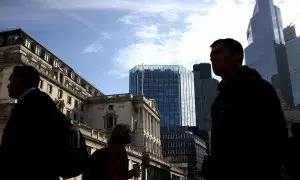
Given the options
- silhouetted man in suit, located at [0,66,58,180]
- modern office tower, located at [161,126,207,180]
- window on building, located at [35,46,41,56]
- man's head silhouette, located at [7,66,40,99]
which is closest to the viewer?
silhouetted man in suit, located at [0,66,58,180]

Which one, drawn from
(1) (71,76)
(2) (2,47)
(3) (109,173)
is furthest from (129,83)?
(3) (109,173)

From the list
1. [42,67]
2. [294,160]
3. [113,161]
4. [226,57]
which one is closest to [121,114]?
[42,67]

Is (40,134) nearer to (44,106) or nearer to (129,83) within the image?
(44,106)

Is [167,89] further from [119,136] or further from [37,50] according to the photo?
[119,136]

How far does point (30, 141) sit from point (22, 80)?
0.92 meters

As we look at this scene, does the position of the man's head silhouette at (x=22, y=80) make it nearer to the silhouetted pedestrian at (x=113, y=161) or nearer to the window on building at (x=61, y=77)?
the silhouetted pedestrian at (x=113, y=161)

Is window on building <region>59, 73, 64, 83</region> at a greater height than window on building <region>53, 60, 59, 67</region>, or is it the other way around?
window on building <region>53, 60, 59, 67</region>

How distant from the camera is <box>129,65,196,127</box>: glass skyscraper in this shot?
181 m

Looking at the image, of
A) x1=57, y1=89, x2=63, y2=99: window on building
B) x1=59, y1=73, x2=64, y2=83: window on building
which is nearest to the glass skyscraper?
x1=59, y1=73, x2=64, y2=83: window on building

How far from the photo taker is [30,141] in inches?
140

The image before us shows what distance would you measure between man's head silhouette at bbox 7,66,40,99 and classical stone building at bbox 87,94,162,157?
5819cm

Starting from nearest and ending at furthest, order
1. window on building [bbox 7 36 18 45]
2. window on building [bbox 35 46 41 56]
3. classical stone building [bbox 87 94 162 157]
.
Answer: window on building [bbox 7 36 18 45], window on building [bbox 35 46 41 56], classical stone building [bbox 87 94 162 157]

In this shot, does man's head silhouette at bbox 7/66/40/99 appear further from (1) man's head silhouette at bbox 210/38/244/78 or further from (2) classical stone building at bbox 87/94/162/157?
(2) classical stone building at bbox 87/94/162/157

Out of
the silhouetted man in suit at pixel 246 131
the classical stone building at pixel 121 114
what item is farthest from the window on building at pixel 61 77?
the silhouetted man in suit at pixel 246 131
